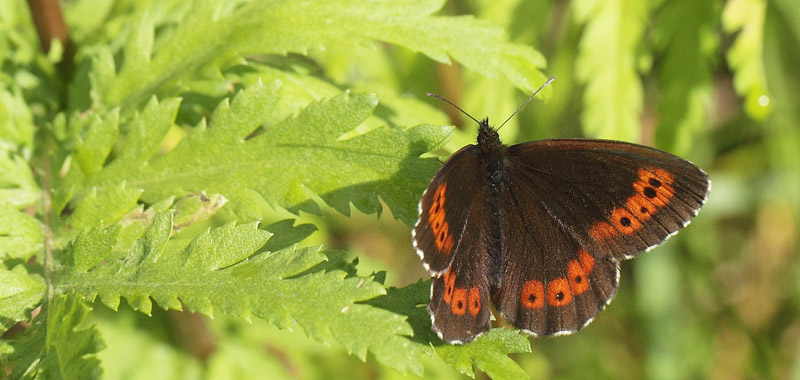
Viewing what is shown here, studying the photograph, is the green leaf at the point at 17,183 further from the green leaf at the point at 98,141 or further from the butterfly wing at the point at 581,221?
the butterfly wing at the point at 581,221

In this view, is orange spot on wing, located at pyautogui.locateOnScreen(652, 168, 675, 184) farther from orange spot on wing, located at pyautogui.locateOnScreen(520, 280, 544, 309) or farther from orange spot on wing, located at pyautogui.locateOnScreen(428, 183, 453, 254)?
orange spot on wing, located at pyautogui.locateOnScreen(428, 183, 453, 254)

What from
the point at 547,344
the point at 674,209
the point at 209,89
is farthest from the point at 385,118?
the point at 547,344

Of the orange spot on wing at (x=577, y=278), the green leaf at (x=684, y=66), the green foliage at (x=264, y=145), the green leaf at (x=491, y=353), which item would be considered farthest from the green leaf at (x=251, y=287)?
the green leaf at (x=684, y=66)

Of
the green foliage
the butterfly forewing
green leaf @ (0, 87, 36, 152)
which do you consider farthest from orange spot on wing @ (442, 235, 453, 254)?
green leaf @ (0, 87, 36, 152)

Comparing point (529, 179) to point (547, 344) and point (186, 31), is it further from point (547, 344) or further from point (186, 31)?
point (547, 344)

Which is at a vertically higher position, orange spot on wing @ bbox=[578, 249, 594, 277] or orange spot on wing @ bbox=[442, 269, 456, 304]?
orange spot on wing @ bbox=[578, 249, 594, 277]

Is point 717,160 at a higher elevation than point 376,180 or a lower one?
higher
